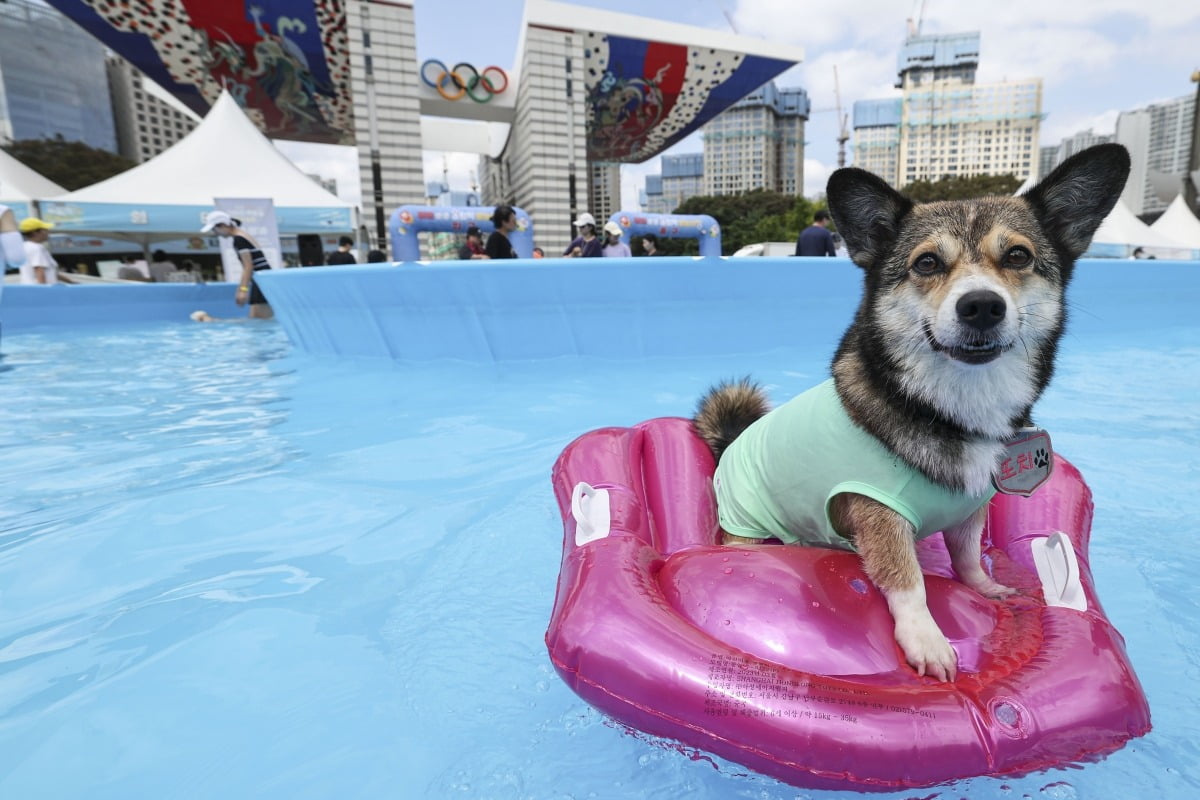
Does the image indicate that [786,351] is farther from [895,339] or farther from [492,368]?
[895,339]

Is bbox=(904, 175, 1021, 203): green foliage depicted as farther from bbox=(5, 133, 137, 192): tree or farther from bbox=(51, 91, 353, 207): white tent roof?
bbox=(5, 133, 137, 192): tree

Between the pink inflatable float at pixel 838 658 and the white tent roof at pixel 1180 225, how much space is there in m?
35.5

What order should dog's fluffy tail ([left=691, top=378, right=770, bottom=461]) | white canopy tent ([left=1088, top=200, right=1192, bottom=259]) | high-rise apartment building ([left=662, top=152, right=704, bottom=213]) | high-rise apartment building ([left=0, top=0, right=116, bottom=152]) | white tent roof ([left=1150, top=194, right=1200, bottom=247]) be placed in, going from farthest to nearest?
high-rise apartment building ([left=662, top=152, right=704, bottom=213]), high-rise apartment building ([left=0, top=0, right=116, bottom=152]), white tent roof ([left=1150, top=194, right=1200, bottom=247]), white canopy tent ([left=1088, top=200, right=1192, bottom=259]), dog's fluffy tail ([left=691, top=378, right=770, bottom=461])

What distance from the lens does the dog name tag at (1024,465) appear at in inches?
56.8

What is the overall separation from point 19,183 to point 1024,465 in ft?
76.8

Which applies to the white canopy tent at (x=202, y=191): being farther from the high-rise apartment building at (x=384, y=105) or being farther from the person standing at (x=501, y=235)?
the person standing at (x=501, y=235)

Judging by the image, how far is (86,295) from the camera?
34.6ft

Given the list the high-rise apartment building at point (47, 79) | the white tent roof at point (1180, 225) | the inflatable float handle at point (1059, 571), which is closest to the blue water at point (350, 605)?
the inflatable float handle at point (1059, 571)

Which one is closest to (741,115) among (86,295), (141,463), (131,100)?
(131,100)

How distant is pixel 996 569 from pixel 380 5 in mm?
26795

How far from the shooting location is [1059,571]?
5.05ft

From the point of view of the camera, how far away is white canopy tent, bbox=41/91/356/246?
1391cm

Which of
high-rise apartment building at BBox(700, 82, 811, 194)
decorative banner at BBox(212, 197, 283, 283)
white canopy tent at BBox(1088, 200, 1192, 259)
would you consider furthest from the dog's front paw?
high-rise apartment building at BBox(700, 82, 811, 194)

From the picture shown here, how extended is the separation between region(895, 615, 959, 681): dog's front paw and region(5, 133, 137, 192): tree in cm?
4011
